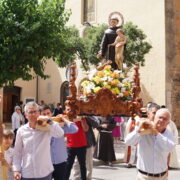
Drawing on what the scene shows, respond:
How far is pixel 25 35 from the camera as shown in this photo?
54.4 ft

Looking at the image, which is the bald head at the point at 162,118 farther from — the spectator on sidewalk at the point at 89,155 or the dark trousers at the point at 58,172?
the spectator on sidewalk at the point at 89,155

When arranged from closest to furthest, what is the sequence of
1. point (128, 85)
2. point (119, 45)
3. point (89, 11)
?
point (128, 85) < point (119, 45) < point (89, 11)

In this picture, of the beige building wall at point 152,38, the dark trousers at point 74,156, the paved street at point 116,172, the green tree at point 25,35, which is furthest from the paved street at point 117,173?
the beige building wall at point 152,38

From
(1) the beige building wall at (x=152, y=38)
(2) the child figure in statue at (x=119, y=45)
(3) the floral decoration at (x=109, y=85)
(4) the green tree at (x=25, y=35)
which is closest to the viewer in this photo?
(3) the floral decoration at (x=109, y=85)

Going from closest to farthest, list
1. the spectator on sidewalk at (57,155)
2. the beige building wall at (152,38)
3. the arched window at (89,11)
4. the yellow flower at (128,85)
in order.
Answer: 1. the spectator on sidewalk at (57,155)
2. the yellow flower at (128,85)
3. the beige building wall at (152,38)
4. the arched window at (89,11)

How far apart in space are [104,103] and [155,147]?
2048 mm

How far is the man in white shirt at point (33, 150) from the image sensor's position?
393 centimetres

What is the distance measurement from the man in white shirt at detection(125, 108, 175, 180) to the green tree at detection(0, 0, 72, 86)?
13.0 metres

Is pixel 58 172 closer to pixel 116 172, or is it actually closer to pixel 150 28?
pixel 116 172

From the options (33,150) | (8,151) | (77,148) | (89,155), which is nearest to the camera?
(33,150)

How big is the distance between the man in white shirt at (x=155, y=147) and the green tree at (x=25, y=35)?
42.7 feet

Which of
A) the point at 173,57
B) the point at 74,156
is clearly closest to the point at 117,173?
the point at 74,156

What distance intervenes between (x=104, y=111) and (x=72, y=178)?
74.8 inches

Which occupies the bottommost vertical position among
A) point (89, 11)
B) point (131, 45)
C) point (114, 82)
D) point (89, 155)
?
point (89, 155)
